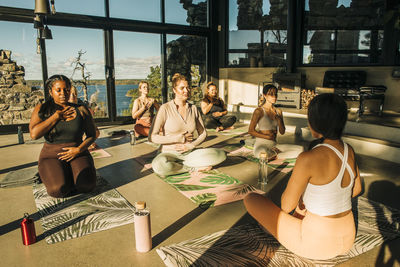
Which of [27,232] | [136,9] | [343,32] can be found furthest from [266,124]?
[136,9]

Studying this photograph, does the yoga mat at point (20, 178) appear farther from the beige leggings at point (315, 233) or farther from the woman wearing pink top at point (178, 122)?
the beige leggings at point (315, 233)

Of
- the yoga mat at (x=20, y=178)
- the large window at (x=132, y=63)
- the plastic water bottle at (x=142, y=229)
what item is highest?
the large window at (x=132, y=63)

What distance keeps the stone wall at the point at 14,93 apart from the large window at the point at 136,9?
222 centimetres

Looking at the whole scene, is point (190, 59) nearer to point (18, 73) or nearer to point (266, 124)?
point (18, 73)

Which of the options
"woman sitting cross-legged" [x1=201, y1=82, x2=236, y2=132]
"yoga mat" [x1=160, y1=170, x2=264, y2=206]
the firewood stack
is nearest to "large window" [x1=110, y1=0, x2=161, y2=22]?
"woman sitting cross-legged" [x1=201, y1=82, x2=236, y2=132]

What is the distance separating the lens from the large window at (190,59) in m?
7.60

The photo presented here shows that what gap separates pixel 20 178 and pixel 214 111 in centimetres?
358

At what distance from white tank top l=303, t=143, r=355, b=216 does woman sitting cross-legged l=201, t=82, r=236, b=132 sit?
4.23 m

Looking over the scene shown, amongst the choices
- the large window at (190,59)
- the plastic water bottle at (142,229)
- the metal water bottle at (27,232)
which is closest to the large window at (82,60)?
the large window at (190,59)

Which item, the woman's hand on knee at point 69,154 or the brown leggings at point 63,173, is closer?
the brown leggings at point 63,173

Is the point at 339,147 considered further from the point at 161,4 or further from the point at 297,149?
the point at 161,4

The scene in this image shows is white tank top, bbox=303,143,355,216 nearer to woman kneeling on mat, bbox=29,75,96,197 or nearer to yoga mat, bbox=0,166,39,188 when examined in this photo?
woman kneeling on mat, bbox=29,75,96,197

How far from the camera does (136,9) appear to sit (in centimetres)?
696

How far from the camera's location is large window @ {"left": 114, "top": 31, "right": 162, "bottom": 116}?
6.87 m
